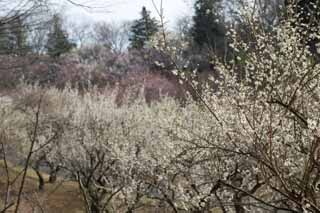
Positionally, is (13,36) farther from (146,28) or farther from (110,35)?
(110,35)

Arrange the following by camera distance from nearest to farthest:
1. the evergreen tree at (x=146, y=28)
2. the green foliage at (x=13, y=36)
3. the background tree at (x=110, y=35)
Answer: the green foliage at (x=13, y=36)
the evergreen tree at (x=146, y=28)
the background tree at (x=110, y=35)

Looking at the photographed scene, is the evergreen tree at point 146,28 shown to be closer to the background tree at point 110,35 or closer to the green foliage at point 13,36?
the green foliage at point 13,36

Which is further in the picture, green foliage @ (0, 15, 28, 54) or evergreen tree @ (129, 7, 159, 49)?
evergreen tree @ (129, 7, 159, 49)

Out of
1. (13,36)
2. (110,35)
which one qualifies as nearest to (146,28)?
(13,36)

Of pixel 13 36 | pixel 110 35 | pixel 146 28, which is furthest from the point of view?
pixel 110 35

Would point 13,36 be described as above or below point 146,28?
below

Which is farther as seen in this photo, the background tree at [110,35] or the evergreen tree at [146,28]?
the background tree at [110,35]

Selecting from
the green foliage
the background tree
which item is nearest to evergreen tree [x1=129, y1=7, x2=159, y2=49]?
the green foliage

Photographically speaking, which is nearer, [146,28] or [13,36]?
[13,36]

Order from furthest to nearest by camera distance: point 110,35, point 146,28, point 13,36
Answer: point 110,35
point 146,28
point 13,36

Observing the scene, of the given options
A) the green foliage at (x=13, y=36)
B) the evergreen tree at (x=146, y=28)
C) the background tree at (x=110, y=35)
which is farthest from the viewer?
the background tree at (x=110, y=35)

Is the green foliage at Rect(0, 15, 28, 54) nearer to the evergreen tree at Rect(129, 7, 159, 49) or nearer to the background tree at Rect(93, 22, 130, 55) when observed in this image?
the evergreen tree at Rect(129, 7, 159, 49)

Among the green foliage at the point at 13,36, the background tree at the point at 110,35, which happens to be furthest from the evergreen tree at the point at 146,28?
the background tree at the point at 110,35

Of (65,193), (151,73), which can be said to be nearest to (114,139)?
(65,193)
